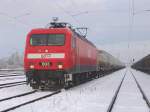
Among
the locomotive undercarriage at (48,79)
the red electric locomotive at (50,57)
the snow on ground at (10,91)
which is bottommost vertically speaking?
the snow on ground at (10,91)

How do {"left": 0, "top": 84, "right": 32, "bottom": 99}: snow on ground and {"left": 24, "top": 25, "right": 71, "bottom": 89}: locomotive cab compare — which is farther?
{"left": 24, "top": 25, "right": 71, "bottom": 89}: locomotive cab

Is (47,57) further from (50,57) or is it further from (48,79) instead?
(48,79)

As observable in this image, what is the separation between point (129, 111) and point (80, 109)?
4.90 ft

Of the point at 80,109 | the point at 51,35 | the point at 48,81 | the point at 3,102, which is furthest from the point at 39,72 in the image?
the point at 80,109

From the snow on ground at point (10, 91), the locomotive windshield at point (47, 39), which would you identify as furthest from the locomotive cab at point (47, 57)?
the snow on ground at point (10, 91)

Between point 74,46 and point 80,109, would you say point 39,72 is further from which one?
point 80,109

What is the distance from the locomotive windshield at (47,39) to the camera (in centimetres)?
2147

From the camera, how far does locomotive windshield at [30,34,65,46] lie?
70.4 feet

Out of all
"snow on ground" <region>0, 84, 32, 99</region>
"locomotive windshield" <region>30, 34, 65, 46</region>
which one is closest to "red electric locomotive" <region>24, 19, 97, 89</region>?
"locomotive windshield" <region>30, 34, 65, 46</region>

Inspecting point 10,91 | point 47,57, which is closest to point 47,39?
point 47,57

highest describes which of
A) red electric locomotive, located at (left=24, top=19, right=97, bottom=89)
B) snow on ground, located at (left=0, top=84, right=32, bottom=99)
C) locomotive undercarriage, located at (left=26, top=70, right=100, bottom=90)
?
red electric locomotive, located at (left=24, top=19, right=97, bottom=89)

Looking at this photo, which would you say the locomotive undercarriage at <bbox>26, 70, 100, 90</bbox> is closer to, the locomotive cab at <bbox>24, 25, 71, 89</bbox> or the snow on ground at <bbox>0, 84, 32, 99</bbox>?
the locomotive cab at <bbox>24, 25, 71, 89</bbox>

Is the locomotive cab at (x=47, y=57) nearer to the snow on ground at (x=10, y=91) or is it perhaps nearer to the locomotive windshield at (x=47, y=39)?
the locomotive windshield at (x=47, y=39)

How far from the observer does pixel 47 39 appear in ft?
71.3
